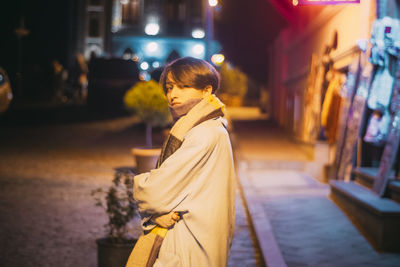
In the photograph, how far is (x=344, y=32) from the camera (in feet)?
40.4

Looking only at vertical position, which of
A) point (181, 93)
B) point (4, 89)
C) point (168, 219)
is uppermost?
point (181, 93)

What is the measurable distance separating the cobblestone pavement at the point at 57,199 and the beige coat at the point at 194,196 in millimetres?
3615

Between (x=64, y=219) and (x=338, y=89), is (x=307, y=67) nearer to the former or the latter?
(x=338, y=89)

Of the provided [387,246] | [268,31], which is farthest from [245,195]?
[268,31]

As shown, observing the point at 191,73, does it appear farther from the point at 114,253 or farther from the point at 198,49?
the point at 198,49

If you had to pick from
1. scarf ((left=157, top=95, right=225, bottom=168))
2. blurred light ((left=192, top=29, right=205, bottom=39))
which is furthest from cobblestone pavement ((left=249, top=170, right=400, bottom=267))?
blurred light ((left=192, top=29, right=205, bottom=39))

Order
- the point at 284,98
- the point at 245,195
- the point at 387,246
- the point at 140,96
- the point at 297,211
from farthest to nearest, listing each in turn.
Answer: the point at 284,98 → the point at 140,96 → the point at 245,195 → the point at 297,211 → the point at 387,246

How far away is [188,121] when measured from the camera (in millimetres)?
2900

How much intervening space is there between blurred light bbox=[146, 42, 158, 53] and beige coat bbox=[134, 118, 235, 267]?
52.1 meters

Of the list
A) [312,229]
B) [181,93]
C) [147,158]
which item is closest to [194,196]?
[181,93]

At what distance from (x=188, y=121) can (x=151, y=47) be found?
52194mm

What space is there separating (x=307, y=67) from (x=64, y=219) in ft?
37.2

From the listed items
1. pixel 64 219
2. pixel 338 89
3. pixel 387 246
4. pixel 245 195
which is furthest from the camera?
pixel 338 89

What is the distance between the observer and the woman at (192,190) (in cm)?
279
